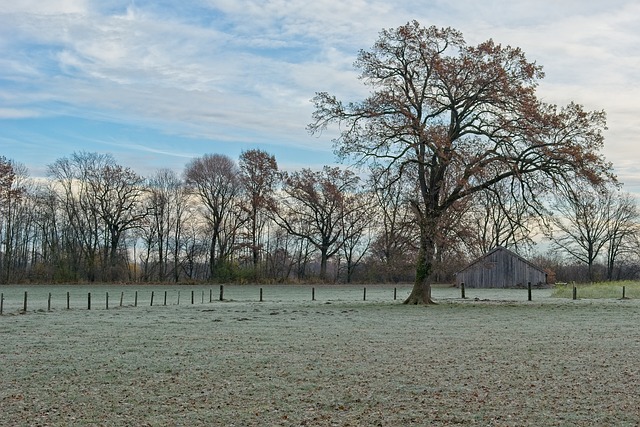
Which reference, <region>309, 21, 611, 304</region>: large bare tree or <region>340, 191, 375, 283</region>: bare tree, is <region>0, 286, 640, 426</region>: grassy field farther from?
<region>340, 191, 375, 283</region>: bare tree

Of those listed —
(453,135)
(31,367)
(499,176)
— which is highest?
(453,135)

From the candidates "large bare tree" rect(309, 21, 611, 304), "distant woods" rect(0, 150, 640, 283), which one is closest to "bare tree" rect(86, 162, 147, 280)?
"distant woods" rect(0, 150, 640, 283)

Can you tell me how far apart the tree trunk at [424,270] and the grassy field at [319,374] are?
1159cm

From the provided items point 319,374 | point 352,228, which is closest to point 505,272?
point 352,228

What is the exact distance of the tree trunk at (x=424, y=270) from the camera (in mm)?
36062

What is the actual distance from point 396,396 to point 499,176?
26.0 m

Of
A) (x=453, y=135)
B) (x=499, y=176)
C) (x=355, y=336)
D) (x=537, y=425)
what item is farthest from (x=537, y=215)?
(x=537, y=425)

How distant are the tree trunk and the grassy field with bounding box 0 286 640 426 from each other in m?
11.6

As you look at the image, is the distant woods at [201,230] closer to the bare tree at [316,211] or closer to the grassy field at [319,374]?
the bare tree at [316,211]

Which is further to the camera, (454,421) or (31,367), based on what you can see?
(31,367)

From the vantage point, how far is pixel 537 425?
30.3ft

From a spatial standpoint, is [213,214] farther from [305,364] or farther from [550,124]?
[305,364]

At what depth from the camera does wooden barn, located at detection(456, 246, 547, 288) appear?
7662 cm

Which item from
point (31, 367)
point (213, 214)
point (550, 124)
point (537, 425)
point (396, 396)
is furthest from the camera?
point (213, 214)
